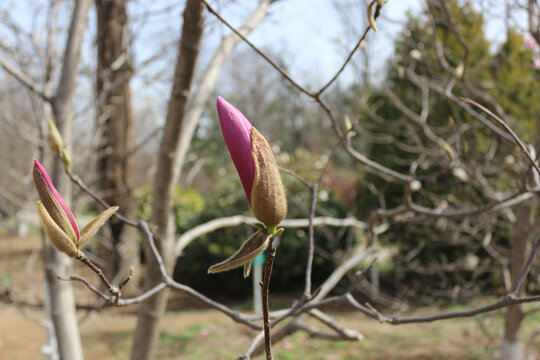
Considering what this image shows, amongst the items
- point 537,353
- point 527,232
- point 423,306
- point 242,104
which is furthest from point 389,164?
point 242,104

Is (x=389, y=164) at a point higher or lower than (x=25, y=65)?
higher

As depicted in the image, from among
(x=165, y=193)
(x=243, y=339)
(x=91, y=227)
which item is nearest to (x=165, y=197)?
(x=165, y=193)

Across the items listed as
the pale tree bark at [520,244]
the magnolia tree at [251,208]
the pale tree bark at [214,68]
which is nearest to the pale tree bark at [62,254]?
the magnolia tree at [251,208]

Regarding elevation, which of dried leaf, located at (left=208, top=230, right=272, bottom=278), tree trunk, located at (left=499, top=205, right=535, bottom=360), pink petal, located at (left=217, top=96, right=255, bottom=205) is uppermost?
tree trunk, located at (left=499, top=205, right=535, bottom=360)

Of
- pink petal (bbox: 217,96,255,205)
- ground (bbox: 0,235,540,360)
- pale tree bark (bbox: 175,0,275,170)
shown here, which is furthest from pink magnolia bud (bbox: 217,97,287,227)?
ground (bbox: 0,235,540,360)

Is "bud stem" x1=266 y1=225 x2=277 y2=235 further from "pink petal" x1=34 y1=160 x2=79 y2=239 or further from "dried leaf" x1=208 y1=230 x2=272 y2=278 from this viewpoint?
"pink petal" x1=34 y1=160 x2=79 y2=239

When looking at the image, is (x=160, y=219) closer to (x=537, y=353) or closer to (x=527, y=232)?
(x=527, y=232)

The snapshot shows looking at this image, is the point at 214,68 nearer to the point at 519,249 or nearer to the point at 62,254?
the point at 62,254

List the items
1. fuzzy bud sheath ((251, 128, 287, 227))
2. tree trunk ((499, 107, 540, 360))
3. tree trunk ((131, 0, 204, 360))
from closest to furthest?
fuzzy bud sheath ((251, 128, 287, 227)), tree trunk ((131, 0, 204, 360)), tree trunk ((499, 107, 540, 360))
